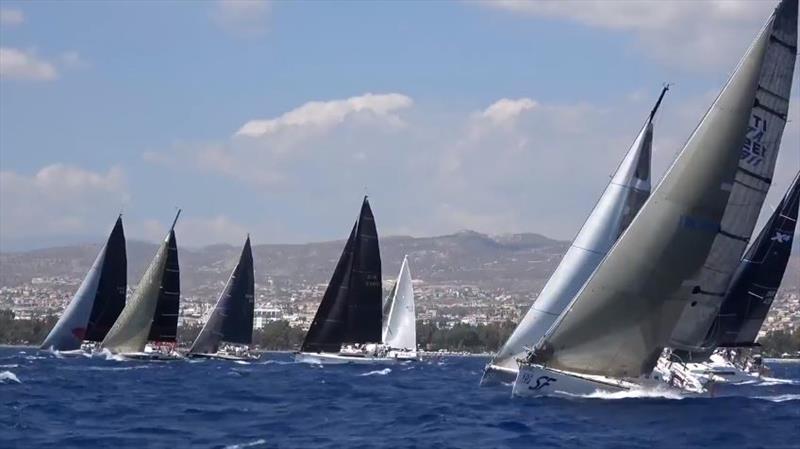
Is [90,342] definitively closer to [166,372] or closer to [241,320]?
[241,320]

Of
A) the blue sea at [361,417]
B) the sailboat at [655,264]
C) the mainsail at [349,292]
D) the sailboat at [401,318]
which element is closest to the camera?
the blue sea at [361,417]

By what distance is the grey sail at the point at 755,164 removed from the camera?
3897 centimetres

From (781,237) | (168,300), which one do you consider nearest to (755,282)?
(781,237)

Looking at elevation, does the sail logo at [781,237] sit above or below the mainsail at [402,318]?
above

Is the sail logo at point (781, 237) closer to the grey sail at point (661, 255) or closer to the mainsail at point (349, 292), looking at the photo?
the grey sail at point (661, 255)

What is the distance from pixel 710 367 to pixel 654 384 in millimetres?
16117

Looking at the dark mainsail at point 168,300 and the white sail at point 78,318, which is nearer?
the dark mainsail at point 168,300

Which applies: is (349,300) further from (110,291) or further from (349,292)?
(110,291)

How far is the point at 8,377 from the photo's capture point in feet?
177

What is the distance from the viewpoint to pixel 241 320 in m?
82.9

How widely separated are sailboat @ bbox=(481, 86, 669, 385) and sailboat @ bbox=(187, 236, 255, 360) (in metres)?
35.4

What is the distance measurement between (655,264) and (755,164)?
169 inches

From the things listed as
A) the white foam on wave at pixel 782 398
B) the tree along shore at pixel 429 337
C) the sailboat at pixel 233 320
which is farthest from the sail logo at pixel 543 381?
the tree along shore at pixel 429 337

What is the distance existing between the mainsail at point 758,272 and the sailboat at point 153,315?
30.8 meters
